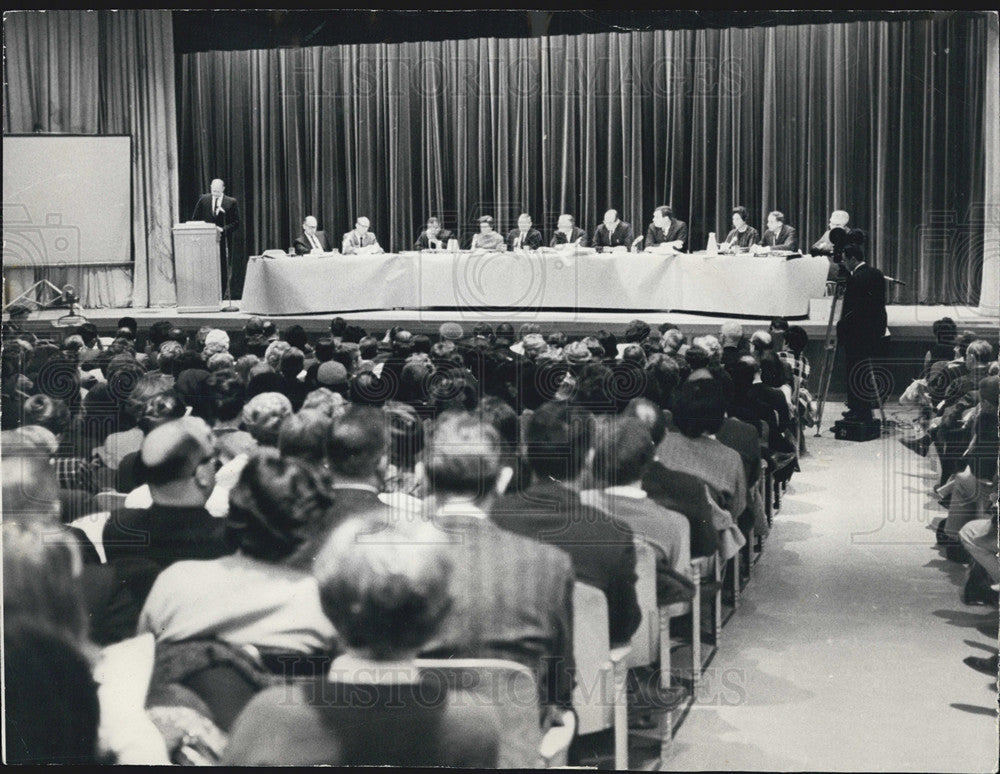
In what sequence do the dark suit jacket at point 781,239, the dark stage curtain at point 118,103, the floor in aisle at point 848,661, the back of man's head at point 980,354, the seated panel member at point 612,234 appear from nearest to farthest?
the floor in aisle at point 848,661, the back of man's head at point 980,354, the dark suit jacket at point 781,239, the seated panel member at point 612,234, the dark stage curtain at point 118,103

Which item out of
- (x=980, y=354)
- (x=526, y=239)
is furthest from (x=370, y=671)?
(x=526, y=239)

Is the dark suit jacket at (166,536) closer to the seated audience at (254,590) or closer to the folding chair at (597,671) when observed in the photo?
the seated audience at (254,590)

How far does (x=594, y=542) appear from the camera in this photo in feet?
10.8

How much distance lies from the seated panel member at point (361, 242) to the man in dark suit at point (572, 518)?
627cm

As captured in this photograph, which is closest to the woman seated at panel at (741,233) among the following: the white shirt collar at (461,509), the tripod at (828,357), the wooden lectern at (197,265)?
the tripod at (828,357)

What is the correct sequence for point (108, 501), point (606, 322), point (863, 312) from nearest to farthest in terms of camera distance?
point (108, 501), point (863, 312), point (606, 322)

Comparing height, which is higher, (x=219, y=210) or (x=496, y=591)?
(x=219, y=210)

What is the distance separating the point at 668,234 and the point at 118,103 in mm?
5231

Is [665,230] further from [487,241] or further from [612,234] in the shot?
[487,241]

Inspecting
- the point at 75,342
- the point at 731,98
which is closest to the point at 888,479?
the point at 75,342

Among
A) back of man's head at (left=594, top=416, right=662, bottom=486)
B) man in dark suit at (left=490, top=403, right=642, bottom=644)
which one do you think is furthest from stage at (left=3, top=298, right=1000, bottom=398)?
back of man's head at (left=594, top=416, right=662, bottom=486)

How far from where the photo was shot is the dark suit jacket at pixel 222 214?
10.2m

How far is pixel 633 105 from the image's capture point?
1169 centimetres

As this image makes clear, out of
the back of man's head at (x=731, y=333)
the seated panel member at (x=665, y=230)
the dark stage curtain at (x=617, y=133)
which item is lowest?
the back of man's head at (x=731, y=333)
